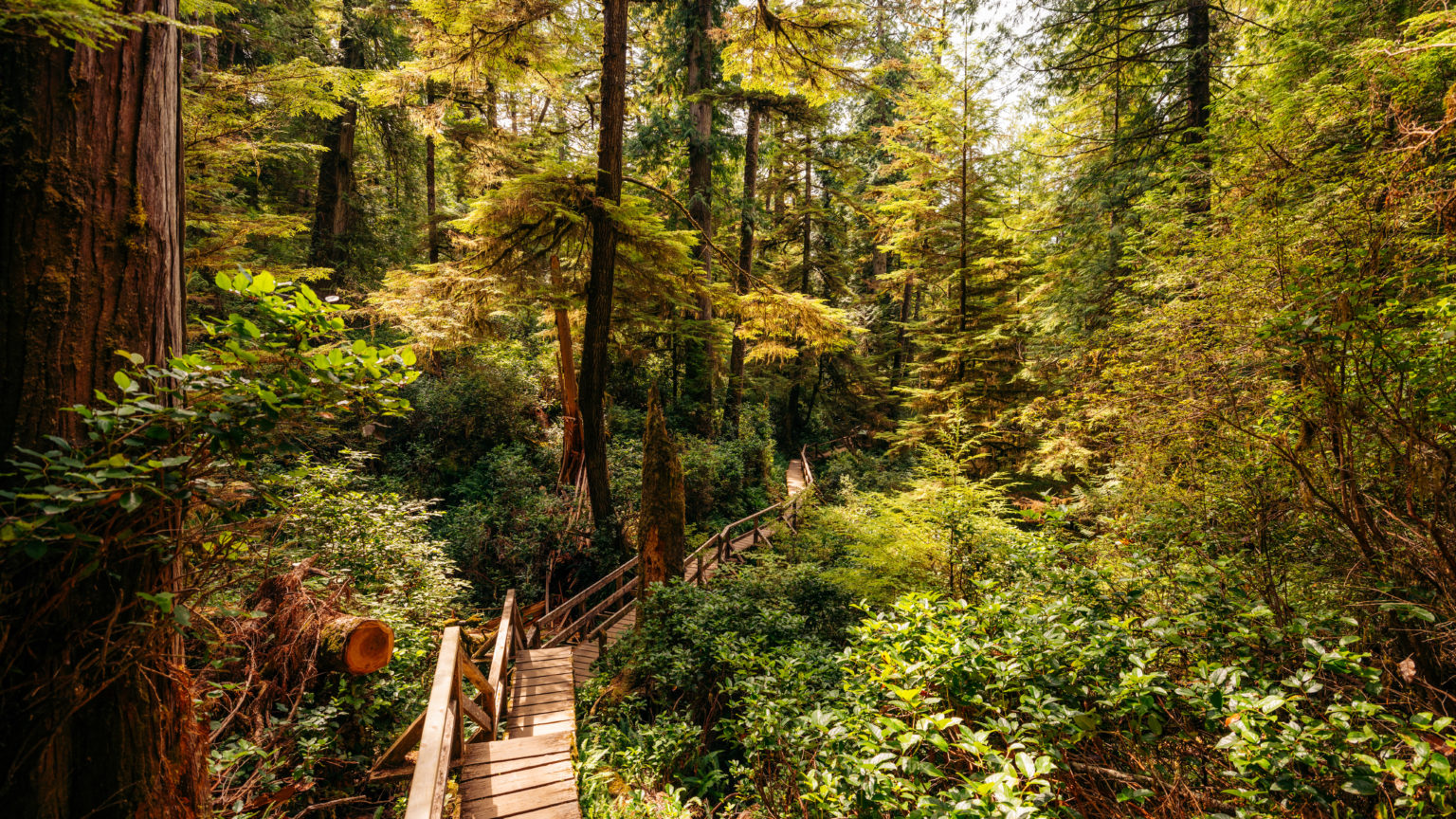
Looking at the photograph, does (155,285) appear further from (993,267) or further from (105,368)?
(993,267)

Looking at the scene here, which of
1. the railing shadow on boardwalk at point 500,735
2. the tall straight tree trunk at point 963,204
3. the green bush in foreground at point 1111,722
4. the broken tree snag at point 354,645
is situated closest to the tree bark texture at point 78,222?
the railing shadow on boardwalk at point 500,735

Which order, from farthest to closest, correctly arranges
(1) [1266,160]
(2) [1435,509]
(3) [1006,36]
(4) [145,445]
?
1. (3) [1006,36]
2. (1) [1266,160]
3. (2) [1435,509]
4. (4) [145,445]

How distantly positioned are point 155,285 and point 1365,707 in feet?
15.8

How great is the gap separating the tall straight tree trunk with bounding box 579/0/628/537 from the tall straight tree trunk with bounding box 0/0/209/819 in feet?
23.1

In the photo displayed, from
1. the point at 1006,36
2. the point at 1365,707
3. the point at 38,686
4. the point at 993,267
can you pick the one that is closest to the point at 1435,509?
the point at 1365,707

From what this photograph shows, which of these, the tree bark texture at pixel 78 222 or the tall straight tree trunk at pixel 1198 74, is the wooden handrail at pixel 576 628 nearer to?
the tree bark texture at pixel 78 222

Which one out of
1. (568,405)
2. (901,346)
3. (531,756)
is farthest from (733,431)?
(531,756)

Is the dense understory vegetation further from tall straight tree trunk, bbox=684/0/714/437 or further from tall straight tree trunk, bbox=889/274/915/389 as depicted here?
tall straight tree trunk, bbox=889/274/915/389

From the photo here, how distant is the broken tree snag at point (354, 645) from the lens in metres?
4.26

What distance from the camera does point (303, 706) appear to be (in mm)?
4086

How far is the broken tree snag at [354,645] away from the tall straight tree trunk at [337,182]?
13.1 meters

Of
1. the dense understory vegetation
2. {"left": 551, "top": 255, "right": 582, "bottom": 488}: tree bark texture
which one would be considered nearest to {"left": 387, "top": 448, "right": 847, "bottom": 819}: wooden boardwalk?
the dense understory vegetation

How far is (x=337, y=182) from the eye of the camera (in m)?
13.9

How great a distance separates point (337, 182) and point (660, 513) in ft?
45.0
